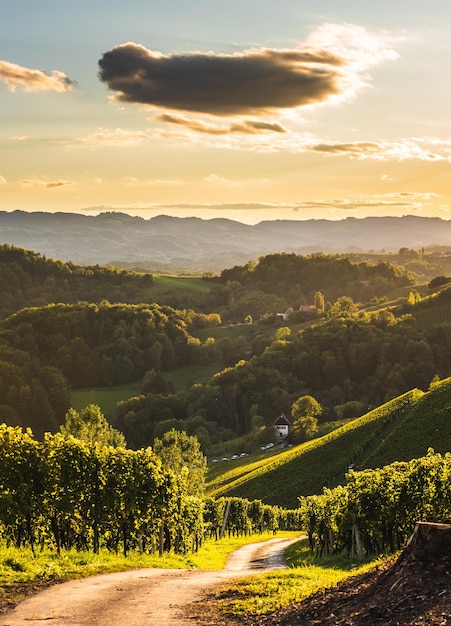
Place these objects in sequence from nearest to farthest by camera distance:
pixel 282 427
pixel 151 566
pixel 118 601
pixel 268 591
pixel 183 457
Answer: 1. pixel 118 601
2. pixel 268 591
3. pixel 151 566
4. pixel 183 457
5. pixel 282 427

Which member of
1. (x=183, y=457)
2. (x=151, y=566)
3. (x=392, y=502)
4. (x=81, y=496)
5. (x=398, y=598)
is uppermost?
(x=398, y=598)

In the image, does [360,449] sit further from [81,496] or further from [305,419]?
[81,496]

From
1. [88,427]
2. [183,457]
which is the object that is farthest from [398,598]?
[183,457]

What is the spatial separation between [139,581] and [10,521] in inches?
393

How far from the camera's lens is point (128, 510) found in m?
34.9

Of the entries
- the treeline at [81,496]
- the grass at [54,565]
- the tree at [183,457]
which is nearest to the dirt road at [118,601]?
the grass at [54,565]

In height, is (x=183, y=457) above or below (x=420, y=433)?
below

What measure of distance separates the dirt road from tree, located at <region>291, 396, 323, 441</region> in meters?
135

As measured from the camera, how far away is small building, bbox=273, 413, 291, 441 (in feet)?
579

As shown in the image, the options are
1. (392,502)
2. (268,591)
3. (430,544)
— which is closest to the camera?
(430,544)

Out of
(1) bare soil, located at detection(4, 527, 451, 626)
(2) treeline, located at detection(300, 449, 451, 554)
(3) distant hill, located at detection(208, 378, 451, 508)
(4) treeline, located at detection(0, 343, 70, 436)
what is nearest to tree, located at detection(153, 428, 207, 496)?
(3) distant hill, located at detection(208, 378, 451, 508)

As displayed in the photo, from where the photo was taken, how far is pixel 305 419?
16300 cm

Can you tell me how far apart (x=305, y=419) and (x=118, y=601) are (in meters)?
146

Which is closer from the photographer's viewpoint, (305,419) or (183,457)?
(183,457)
